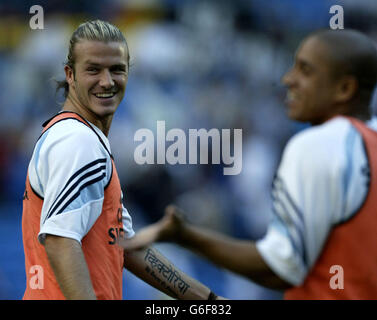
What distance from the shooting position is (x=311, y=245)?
2.13 meters

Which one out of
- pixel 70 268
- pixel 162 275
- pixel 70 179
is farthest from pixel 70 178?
pixel 162 275

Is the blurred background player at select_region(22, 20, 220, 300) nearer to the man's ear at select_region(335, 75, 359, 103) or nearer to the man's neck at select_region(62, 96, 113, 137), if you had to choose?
the man's neck at select_region(62, 96, 113, 137)

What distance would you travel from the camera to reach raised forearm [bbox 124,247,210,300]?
11.5ft

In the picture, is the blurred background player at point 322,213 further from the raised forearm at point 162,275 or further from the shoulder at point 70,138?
the raised forearm at point 162,275

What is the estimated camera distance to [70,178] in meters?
2.89

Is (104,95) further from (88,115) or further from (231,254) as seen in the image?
(231,254)

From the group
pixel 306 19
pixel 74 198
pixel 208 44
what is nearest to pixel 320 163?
pixel 74 198

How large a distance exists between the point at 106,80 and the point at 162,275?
109 centimetres

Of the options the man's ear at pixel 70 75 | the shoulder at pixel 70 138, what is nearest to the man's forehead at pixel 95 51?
the man's ear at pixel 70 75

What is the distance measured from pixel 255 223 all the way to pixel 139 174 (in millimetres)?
1615

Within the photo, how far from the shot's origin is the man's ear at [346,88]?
7.58 ft

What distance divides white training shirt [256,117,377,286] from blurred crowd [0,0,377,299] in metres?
5.71

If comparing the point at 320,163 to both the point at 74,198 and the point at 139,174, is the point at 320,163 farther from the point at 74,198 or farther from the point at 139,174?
the point at 139,174

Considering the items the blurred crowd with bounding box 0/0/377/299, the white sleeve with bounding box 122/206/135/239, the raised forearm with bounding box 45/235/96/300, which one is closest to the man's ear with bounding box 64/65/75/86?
the white sleeve with bounding box 122/206/135/239
